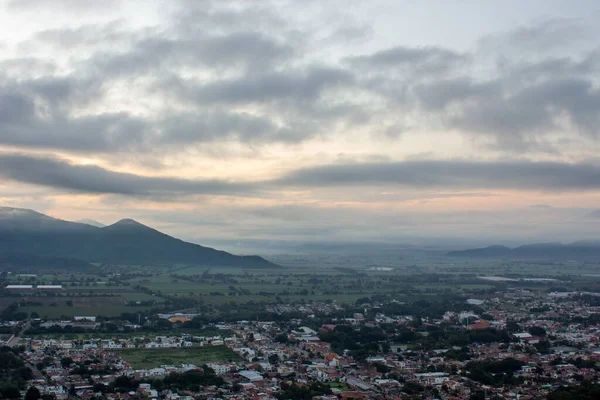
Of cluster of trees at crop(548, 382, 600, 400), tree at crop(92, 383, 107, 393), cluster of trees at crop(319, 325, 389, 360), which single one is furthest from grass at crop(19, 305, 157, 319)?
cluster of trees at crop(548, 382, 600, 400)

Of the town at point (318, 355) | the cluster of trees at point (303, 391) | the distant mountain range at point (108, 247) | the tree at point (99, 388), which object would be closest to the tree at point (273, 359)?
the town at point (318, 355)

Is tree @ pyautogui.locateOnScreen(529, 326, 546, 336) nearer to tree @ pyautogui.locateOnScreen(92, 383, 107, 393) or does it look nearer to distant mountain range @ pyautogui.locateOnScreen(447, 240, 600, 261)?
tree @ pyautogui.locateOnScreen(92, 383, 107, 393)

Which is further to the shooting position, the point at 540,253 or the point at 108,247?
the point at 540,253

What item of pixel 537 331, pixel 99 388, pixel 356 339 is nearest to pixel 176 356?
pixel 99 388

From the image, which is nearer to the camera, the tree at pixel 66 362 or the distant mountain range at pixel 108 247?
the tree at pixel 66 362

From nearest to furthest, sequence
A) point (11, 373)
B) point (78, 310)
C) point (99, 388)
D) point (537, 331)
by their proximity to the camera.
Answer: point (99, 388), point (11, 373), point (537, 331), point (78, 310)

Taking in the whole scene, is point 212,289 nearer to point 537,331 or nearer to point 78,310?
point 78,310

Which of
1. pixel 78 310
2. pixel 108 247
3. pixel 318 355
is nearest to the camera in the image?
pixel 318 355

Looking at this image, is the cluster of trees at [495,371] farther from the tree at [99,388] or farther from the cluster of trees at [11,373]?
the cluster of trees at [11,373]
